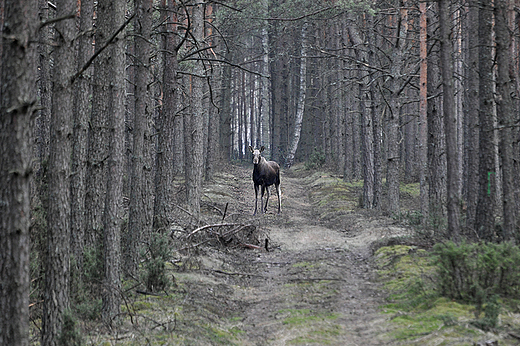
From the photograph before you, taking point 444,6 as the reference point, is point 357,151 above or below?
below

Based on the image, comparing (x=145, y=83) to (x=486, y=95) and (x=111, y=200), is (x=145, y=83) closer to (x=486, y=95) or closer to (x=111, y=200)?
(x=111, y=200)

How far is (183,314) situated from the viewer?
7035 millimetres

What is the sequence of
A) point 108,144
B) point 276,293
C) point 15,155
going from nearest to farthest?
point 15,155, point 108,144, point 276,293

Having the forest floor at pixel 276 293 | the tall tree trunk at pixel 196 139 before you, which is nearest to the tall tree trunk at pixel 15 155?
the forest floor at pixel 276 293

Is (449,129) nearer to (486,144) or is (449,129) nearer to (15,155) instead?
(486,144)

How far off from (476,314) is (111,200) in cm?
508

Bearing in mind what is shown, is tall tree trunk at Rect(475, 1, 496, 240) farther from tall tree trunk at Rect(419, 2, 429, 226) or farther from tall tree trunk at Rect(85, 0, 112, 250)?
tall tree trunk at Rect(85, 0, 112, 250)

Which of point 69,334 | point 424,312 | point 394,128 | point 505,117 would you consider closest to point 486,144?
point 505,117

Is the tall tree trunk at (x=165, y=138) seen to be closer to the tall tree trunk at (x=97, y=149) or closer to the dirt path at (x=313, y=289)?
the dirt path at (x=313, y=289)

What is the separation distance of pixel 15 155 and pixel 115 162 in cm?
305

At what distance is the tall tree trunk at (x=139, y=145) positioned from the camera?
7.92 metres

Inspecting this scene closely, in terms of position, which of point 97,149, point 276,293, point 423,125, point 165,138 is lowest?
point 276,293

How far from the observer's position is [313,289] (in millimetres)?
8945

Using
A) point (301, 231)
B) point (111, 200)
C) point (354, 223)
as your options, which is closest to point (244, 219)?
point (301, 231)
